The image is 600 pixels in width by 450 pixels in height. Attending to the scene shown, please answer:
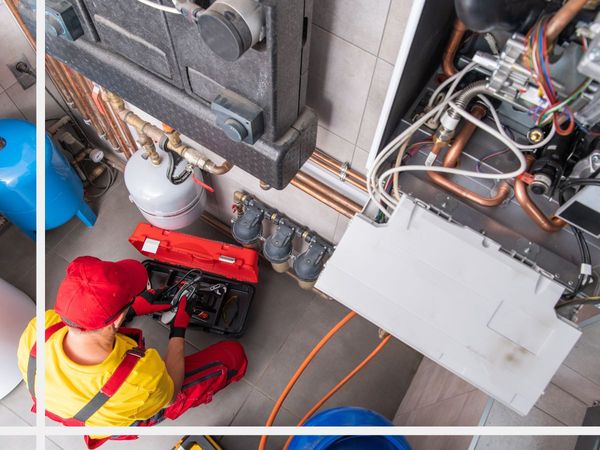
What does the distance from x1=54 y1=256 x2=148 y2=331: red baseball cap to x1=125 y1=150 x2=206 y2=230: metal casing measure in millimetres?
362

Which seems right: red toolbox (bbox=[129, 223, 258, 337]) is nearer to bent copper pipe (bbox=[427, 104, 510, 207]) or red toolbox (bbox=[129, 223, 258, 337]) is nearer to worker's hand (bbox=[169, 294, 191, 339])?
worker's hand (bbox=[169, 294, 191, 339])

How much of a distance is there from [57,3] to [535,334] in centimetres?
111

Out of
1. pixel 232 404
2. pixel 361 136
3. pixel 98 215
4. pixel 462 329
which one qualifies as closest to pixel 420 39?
pixel 361 136

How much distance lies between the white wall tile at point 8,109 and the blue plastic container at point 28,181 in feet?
0.37

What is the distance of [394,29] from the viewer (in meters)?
0.79

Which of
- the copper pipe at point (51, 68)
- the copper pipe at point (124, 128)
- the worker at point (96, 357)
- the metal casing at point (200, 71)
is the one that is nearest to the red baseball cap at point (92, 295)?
the worker at point (96, 357)

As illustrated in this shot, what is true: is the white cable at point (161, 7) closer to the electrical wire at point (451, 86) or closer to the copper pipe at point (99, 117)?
the electrical wire at point (451, 86)

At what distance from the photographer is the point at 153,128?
137 cm

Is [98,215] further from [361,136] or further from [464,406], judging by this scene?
[464,406]

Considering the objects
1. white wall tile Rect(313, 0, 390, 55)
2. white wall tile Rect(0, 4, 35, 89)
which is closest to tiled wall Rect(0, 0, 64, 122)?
white wall tile Rect(0, 4, 35, 89)

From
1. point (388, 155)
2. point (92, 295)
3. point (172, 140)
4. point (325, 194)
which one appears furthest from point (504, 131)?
point (92, 295)

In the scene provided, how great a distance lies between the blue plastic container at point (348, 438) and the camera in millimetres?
1102

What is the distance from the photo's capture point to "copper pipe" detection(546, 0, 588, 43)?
536 mm

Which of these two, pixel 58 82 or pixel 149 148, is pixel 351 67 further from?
pixel 58 82
